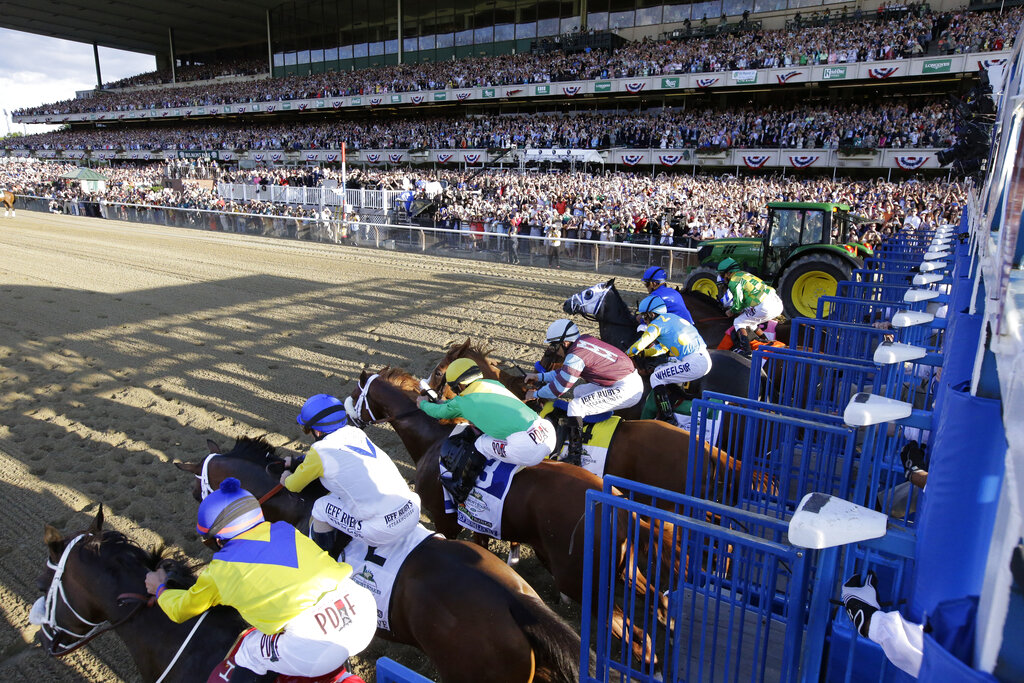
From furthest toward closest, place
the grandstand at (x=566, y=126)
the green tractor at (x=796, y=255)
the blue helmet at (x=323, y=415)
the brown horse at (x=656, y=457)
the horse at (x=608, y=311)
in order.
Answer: the grandstand at (x=566, y=126)
the green tractor at (x=796, y=255)
the horse at (x=608, y=311)
the brown horse at (x=656, y=457)
the blue helmet at (x=323, y=415)

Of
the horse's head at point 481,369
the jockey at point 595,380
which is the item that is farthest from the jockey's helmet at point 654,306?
the horse's head at point 481,369

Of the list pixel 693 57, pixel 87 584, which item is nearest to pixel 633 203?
pixel 693 57

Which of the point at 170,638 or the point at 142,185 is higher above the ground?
the point at 142,185

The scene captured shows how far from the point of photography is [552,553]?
11.3 ft

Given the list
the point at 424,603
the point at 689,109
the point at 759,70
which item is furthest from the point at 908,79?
the point at 424,603

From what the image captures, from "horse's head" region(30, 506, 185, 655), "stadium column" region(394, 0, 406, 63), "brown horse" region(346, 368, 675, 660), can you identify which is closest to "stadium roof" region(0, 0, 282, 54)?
"stadium column" region(394, 0, 406, 63)

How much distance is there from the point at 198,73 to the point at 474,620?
71.5 m

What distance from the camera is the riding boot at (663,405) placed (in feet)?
16.6

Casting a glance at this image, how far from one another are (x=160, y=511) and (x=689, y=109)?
3310cm

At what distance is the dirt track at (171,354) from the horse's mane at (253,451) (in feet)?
2.77

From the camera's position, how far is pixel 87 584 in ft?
8.91

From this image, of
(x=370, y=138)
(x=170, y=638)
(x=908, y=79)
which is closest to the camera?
(x=170, y=638)

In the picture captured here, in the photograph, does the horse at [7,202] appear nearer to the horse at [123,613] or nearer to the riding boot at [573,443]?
the horse at [123,613]

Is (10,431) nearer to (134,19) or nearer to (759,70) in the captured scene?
(759,70)
